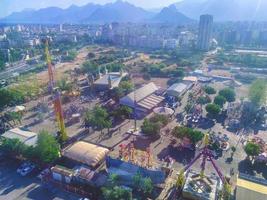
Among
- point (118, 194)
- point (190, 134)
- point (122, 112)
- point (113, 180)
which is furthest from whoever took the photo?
point (122, 112)

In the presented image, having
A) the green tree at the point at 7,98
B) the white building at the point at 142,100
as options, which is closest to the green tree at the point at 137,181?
the white building at the point at 142,100

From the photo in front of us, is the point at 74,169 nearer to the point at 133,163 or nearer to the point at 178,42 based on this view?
the point at 133,163

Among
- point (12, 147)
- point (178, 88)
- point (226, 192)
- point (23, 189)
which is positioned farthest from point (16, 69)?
point (226, 192)

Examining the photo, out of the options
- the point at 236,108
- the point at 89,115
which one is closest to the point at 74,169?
the point at 89,115

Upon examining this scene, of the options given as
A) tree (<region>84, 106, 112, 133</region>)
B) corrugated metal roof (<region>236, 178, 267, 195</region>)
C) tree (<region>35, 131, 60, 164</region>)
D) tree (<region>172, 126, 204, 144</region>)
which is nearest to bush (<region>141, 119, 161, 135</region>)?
tree (<region>172, 126, 204, 144</region>)

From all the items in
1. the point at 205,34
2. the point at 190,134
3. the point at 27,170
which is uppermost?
the point at 205,34

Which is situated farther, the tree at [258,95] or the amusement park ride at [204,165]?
the tree at [258,95]

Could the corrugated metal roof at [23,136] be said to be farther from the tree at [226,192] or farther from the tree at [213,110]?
the tree at [213,110]

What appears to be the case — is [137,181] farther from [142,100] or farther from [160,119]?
[142,100]

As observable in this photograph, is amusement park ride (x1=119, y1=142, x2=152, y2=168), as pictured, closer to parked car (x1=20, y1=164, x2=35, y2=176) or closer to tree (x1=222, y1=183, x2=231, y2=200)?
tree (x1=222, y1=183, x2=231, y2=200)
